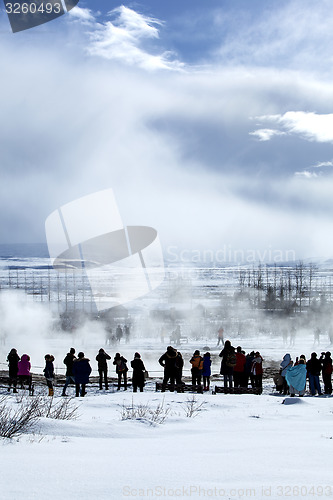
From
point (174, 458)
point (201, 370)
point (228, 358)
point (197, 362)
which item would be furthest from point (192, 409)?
point (201, 370)

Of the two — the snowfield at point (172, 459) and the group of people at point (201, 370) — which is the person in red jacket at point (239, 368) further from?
the snowfield at point (172, 459)

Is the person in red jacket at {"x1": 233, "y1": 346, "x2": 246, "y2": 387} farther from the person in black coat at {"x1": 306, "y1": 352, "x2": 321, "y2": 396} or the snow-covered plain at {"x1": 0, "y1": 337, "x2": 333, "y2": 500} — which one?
the snow-covered plain at {"x1": 0, "y1": 337, "x2": 333, "y2": 500}

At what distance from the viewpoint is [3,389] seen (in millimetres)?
14156

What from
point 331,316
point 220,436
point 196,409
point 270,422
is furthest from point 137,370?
point 331,316

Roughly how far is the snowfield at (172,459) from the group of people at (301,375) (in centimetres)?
449

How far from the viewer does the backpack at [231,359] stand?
44.3 feet

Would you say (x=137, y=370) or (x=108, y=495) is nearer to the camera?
(x=108, y=495)

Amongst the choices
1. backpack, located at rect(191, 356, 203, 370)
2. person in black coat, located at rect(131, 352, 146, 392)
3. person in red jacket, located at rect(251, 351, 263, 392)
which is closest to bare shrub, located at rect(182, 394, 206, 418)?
person in black coat, located at rect(131, 352, 146, 392)

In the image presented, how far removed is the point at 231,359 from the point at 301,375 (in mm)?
1885

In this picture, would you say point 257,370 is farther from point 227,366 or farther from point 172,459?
point 172,459

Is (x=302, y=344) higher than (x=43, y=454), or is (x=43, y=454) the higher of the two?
(x=43, y=454)

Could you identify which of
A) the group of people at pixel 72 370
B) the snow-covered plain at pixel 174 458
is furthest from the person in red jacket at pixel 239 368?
the snow-covered plain at pixel 174 458

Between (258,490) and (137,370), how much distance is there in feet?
31.6

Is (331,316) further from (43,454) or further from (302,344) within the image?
(43,454)
